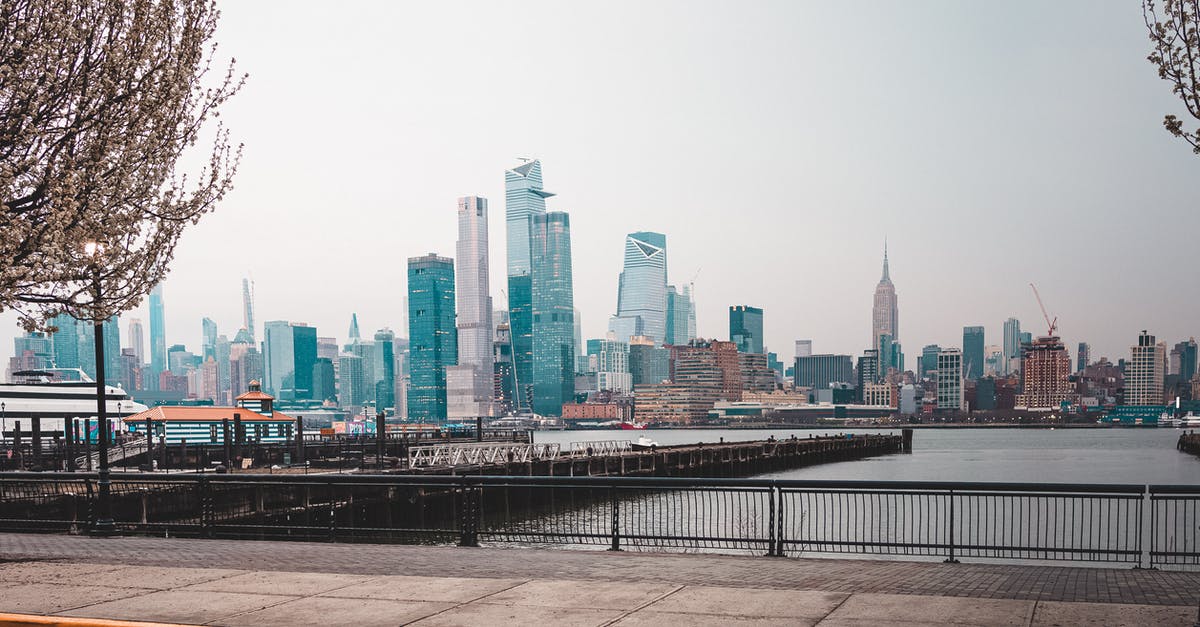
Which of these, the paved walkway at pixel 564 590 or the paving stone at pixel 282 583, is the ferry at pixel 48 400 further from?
the paving stone at pixel 282 583

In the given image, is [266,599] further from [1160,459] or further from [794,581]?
[1160,459]

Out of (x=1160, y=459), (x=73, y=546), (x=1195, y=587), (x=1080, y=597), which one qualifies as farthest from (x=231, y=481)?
(x=1160, y=459)

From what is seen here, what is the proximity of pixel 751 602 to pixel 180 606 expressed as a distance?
640 centimetres

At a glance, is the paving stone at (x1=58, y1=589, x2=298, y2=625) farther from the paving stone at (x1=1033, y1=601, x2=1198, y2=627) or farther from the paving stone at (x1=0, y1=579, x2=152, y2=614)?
the paving stone at (x1=1033, y1=601, x2=1198, y2=627)

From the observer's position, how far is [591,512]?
33281 mm

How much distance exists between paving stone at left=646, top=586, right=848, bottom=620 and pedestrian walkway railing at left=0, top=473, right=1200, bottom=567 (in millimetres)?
2924

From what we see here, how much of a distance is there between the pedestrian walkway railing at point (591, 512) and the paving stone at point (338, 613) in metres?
5.35

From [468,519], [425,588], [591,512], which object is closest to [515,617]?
[425,588]

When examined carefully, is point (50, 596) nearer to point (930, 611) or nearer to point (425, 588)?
point (425, 588)

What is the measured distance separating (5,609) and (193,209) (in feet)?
24.1

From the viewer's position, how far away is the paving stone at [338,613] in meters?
9.80

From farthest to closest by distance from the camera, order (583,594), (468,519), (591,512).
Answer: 1. (591,512)
2. (468,519)
3. (583,594)

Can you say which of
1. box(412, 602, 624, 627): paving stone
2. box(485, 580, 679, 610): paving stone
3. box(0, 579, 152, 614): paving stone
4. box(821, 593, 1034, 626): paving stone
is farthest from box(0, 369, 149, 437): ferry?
box(821, 593, 1034, 626): paving stone

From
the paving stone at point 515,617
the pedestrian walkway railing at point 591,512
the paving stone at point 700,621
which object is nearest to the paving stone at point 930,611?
the paving stone at point 700,621
